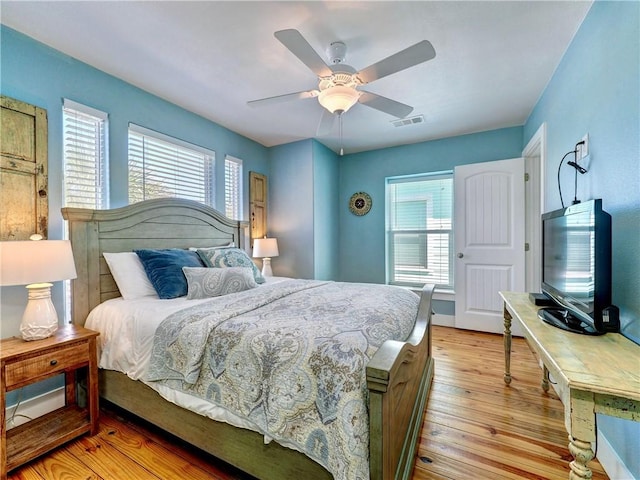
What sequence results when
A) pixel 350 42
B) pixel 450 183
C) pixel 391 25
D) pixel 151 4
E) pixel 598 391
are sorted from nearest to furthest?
pixel 598 391
pixel 151 4
pixel 391 25
pixel 350 42
pixel 450 183

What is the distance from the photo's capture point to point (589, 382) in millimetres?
900

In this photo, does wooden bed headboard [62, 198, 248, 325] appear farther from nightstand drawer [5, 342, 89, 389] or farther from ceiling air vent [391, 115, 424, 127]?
ceiling air vent [391, 115, 424, 127]

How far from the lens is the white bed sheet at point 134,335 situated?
151 centimetres

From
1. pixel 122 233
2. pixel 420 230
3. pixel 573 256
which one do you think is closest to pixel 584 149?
pixel 573 256

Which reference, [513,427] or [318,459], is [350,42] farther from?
[513,427]

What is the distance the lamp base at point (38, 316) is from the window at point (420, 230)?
3781 mm

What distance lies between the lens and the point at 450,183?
4.02m

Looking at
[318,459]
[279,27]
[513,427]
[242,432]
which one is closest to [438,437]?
[513,427]

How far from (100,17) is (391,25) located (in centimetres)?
178

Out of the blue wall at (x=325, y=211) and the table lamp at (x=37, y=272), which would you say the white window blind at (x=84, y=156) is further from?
the blue wall at (x=325, y=211)

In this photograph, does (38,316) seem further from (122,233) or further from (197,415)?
(197,415)

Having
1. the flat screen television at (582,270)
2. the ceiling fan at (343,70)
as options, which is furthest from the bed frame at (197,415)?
the ceiling fan at (343,70)

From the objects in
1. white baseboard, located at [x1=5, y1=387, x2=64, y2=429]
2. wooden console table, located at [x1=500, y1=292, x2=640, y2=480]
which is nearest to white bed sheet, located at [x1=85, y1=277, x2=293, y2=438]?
white baseboard, located at [x1=5, y1=387, x2=64, y2=429]

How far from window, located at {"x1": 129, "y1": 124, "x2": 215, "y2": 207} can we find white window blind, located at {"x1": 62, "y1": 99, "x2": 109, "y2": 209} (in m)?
0.22
